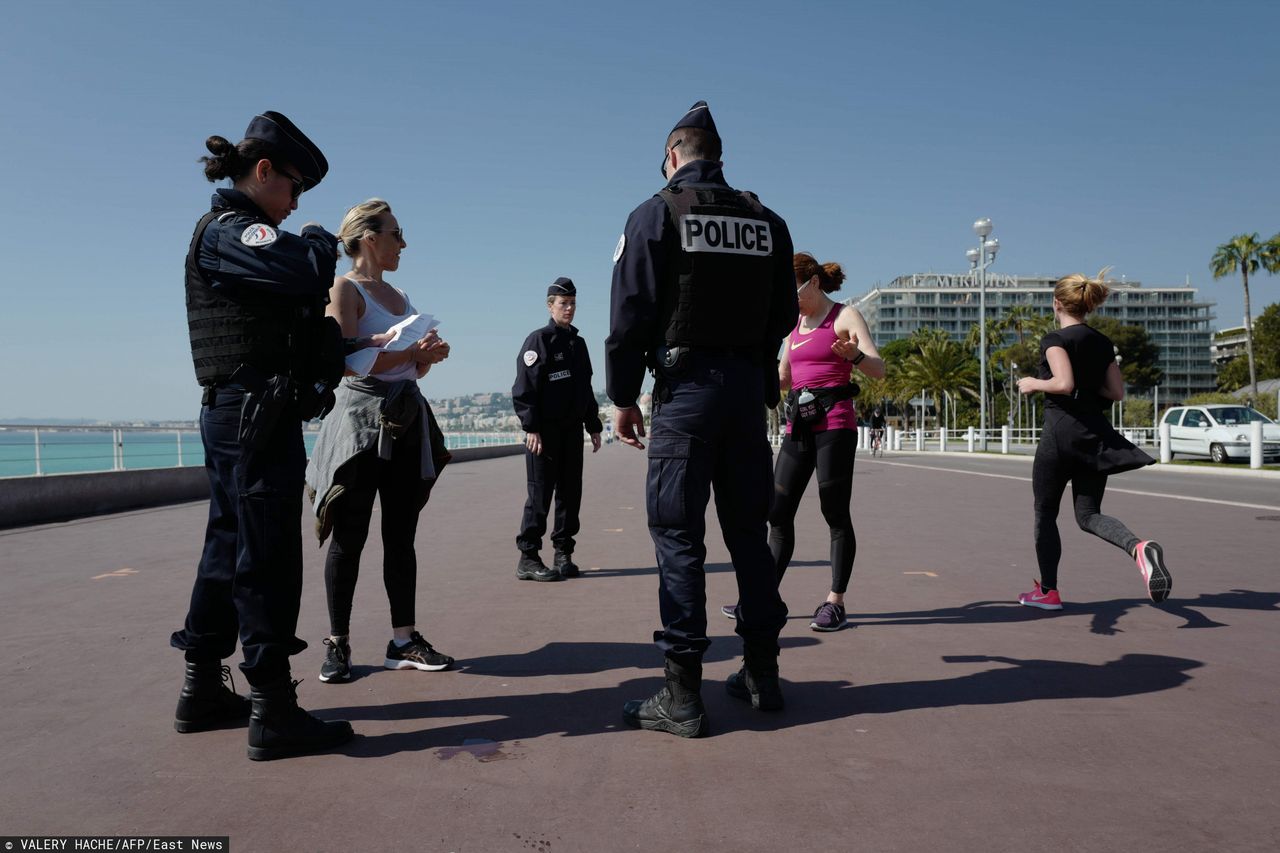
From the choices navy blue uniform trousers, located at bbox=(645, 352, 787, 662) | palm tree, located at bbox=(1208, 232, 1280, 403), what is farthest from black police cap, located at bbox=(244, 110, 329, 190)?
palm tree, located at bbox=(1208, 232, 1280, 403)

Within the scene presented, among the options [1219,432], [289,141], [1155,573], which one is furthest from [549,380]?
[1219,432]

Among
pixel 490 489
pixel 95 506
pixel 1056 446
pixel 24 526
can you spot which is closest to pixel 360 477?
pixel 1056 446

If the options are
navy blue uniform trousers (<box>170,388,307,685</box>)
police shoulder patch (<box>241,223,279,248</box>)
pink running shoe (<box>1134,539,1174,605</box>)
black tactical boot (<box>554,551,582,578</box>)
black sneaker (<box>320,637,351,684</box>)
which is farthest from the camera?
black tactical boot (<box>554,551,582,578</box>)

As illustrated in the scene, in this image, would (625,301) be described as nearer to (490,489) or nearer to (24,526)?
(24,526)

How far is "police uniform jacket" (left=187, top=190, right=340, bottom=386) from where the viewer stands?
280 centimetres

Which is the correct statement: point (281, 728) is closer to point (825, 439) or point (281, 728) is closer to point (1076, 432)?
point (825, 439)

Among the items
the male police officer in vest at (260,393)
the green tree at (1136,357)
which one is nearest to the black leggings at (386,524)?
the male police officer in vest at (260,393)

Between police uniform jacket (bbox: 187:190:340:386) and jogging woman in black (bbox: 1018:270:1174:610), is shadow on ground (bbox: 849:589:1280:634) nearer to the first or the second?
jogging woman in black (bbox: 1018:270:1174:610)

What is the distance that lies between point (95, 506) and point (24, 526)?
1.75 m

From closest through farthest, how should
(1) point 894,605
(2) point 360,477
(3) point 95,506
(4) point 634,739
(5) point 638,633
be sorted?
(4) point 634,739 < (2) point 360,477 < (5) point 638,633 < (1) point 894,605 < (3) point 95,506

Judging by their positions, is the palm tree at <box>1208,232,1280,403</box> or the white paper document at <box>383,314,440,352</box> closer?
the white paper document at <box>383,314,440,352</box>

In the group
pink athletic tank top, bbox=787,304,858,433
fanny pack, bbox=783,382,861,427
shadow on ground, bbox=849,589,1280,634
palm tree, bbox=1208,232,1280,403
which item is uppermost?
palm tree, bbox=1208,232,1280,403

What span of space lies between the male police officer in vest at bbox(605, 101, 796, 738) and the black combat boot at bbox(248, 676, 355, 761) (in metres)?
1.04

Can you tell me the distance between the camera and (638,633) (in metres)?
Answer: 4.53
